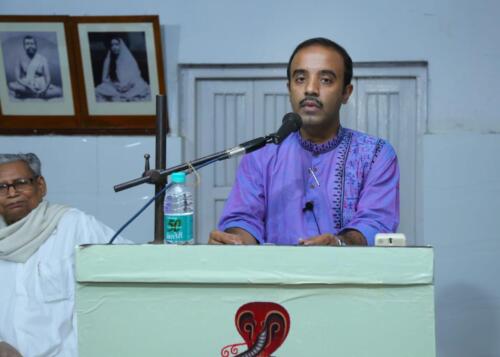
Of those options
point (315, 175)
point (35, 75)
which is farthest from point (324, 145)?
point (35, 75)

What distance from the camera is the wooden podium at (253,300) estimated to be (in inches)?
47.9

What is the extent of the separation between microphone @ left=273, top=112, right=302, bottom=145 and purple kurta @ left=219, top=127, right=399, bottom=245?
0.29 metres

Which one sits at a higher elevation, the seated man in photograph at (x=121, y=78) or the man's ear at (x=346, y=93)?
the seated man in photograph at (x=121, y=78)

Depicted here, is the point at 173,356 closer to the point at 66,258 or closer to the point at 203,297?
the point at 203,297

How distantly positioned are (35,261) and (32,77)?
1.32m

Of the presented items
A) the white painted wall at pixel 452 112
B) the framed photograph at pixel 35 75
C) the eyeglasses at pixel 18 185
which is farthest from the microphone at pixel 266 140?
the framed photograph at pixel 35 75

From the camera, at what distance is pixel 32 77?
3.66m

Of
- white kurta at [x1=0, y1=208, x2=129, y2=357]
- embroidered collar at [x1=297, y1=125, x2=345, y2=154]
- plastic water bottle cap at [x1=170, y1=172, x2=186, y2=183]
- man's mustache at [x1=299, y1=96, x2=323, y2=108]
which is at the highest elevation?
man's mustache at [x1=299, y1=96, x2=323, y2=108]

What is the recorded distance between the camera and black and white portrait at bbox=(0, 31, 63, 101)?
142 inches

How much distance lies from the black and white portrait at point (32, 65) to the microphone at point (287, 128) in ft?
7.71

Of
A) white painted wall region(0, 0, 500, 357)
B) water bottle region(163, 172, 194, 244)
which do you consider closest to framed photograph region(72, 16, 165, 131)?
white painted wall region(0, 0, 500, 357)

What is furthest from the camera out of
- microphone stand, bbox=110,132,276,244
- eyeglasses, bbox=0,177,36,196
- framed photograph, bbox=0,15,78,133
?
framed photograph, bbox=0,15,78,133

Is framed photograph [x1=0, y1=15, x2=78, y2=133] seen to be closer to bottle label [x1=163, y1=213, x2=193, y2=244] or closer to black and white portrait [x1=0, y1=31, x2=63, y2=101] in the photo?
black and white portrait [x1=0, y1=31, x2=63, y2=101]

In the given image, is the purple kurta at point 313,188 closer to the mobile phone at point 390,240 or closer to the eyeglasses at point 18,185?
the mobile phone at point 390,240
